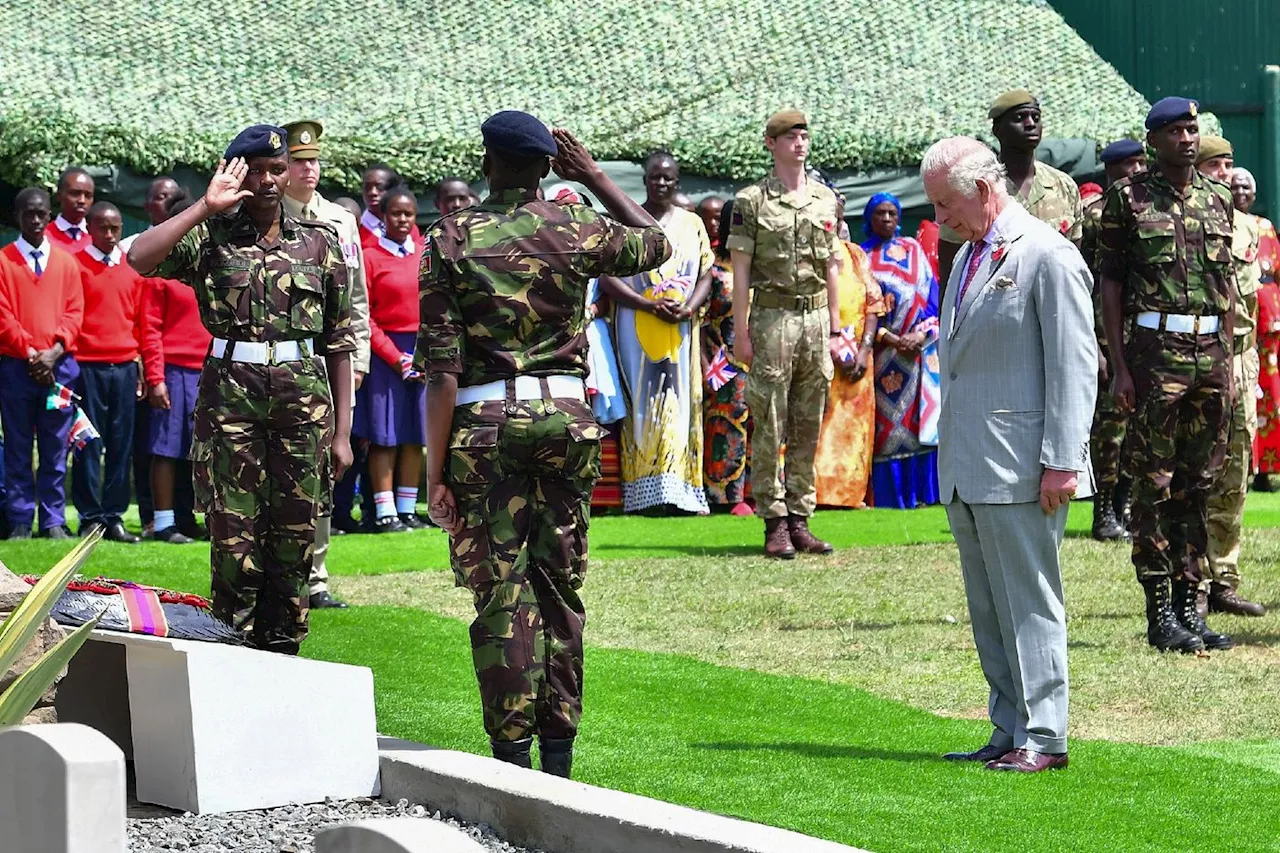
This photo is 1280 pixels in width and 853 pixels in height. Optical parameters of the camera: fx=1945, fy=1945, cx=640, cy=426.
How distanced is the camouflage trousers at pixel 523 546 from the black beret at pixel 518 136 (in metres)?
0.79

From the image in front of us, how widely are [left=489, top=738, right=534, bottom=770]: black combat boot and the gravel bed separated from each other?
0.43m

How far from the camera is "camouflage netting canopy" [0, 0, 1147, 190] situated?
49.4 feet

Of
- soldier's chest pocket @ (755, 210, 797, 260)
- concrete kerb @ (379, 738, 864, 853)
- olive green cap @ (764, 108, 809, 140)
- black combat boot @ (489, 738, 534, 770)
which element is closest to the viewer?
concrete kerb @ (379, 738, 864, 853)

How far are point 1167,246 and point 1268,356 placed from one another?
8.06 metres

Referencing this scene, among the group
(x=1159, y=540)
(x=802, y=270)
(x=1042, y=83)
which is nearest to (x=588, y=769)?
(x=1159, y=540)

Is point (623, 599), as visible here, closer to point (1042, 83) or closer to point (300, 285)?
point (300, 285)

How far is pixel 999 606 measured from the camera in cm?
654

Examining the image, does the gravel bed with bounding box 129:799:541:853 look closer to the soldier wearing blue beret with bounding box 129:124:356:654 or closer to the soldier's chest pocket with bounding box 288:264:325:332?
the soldier wearing blue beret with bounding box 129:124:356:654

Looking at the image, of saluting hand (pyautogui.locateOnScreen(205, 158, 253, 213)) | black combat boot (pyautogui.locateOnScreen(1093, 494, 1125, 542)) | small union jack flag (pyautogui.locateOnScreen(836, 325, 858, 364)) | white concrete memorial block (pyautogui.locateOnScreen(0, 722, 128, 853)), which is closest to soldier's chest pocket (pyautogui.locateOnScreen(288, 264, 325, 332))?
saluting hand (pyautogui.locateOnScreen(205, 158, 253, 213))

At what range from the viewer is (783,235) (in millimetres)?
11992

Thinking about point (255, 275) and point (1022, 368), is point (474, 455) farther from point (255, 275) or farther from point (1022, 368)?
point (255, 275)

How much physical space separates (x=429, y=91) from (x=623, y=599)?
753 cm

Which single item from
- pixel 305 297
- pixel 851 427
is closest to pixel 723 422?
pixel 851 427

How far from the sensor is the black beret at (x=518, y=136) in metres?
6.03
